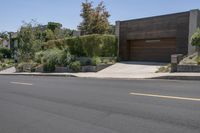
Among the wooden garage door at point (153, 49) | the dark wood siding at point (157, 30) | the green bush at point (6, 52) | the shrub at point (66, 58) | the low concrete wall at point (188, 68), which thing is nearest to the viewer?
the low concrete wall at point (188, 68)

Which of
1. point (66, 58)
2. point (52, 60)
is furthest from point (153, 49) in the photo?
point (52, 60)

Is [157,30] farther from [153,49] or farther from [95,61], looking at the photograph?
[95,61]

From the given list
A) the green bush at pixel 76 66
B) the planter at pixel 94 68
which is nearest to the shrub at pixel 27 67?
the green bush at pixel 76 66

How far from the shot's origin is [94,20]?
3400cm

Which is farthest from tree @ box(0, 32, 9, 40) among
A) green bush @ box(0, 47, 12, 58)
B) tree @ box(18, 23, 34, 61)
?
tree @ box(18, 23, 34, 61)

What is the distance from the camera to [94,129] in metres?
5.48

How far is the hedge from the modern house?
1231 millimetres

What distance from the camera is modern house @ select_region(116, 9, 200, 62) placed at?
845 inches

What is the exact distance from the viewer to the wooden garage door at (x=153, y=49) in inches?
914

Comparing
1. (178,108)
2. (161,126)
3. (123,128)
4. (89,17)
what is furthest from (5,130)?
(89,17)

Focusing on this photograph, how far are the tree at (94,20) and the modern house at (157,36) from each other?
7.26 m

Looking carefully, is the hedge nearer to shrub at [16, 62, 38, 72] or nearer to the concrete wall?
shrub at [16, 62, 38, 72]

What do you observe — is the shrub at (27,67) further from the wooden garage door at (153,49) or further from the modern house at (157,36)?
the wooden garage door at (153,49)

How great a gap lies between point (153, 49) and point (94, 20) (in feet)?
38.6
